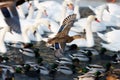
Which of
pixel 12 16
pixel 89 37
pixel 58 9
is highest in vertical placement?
pixel 58 9

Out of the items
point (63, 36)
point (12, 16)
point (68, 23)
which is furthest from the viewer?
point (63, 36)

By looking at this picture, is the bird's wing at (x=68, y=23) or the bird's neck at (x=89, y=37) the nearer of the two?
the bird's wing at (x=68, y=23)

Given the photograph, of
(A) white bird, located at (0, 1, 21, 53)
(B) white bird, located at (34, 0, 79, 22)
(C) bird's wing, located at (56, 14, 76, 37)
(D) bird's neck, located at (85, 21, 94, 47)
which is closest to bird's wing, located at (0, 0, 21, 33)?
(A) white bird, located at (0, 1, 21, 53)

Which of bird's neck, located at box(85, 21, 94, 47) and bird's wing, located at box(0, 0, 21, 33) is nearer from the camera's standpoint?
bird's wing, located at box(0, 0, 21, 33)

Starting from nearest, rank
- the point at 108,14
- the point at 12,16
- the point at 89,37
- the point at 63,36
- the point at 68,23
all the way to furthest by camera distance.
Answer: the point at 12,16 < the point at 68,23 < the point at 63,36 < the point at 89,37 < the point at 108,14

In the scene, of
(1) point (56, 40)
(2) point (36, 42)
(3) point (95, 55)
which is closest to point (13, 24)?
(1) point (56, 40)

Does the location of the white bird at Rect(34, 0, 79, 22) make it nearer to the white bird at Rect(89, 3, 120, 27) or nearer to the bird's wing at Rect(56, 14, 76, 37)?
the white bird at Rect(89, 3, 120, 27)

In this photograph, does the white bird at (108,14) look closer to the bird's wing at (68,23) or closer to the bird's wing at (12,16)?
the bird's wing at (68,23)

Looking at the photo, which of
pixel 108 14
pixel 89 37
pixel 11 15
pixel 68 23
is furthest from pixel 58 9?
pixel 11 15

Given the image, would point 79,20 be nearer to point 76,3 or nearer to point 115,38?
point 76,3

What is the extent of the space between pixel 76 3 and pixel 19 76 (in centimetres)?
718

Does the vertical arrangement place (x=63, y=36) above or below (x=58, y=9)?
below

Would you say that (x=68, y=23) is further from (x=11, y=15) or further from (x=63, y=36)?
(x=11, y=15)

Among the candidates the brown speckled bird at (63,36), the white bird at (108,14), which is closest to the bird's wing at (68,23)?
the brown speckled bird at (63,36)
